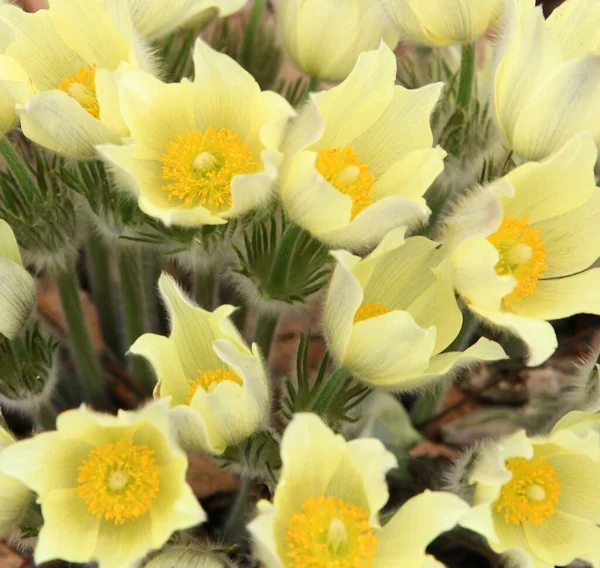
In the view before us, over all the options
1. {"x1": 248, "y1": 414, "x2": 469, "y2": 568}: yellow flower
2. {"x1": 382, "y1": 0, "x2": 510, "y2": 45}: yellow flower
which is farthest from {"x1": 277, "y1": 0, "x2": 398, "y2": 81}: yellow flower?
{"x1": 248, "y1": 414, "x2": 469, "y2": 568}: yellow flower

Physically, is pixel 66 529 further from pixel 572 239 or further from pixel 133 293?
pixel 572 239

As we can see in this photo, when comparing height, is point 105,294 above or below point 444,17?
below

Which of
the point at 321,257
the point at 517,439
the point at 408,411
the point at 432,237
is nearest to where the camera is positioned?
the point at 517,439

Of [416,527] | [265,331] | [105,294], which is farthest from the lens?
[105,294]

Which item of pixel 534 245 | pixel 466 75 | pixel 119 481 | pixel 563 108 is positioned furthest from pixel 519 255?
pixel 119 481

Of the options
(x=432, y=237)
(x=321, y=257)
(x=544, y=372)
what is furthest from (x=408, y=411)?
(x=321, y=257)

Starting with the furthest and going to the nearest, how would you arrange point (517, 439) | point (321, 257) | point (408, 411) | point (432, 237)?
point (408, 411), point (432, 237), point (321, 257), point (517, 439)

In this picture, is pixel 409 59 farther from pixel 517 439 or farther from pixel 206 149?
pixel 517 439
